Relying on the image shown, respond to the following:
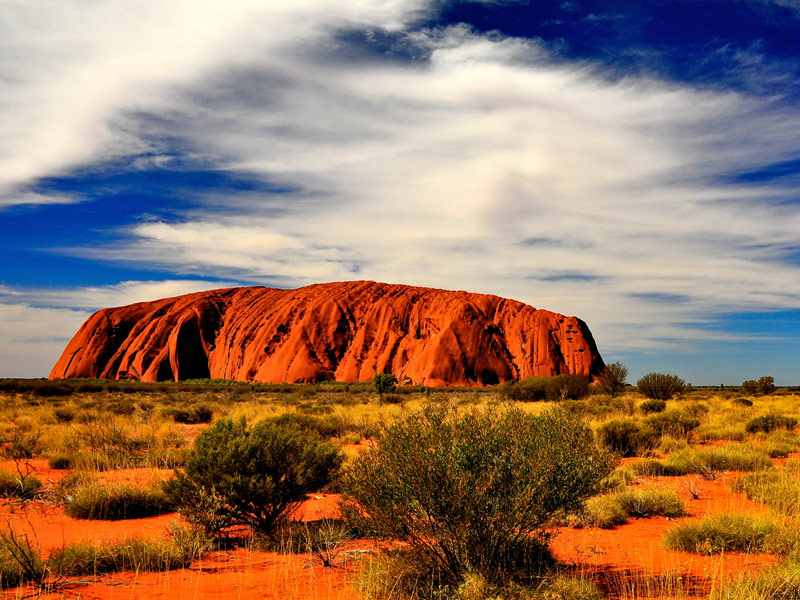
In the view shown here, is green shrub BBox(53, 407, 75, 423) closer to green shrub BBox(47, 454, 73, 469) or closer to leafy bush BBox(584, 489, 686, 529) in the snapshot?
green shrub BBox(47, 454, 73, 469)

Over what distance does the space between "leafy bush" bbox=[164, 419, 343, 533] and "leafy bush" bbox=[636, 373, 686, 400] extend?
27957 millimetres

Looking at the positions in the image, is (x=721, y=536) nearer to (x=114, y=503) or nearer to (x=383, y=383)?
(x=114, y=503)

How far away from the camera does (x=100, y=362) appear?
A: 72438 mm

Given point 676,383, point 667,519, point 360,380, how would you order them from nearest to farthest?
point 667,519 → point 676,383 → point 360,380

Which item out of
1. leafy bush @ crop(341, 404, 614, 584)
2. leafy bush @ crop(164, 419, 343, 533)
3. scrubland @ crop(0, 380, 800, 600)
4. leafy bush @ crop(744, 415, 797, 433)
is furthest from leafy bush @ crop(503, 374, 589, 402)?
leafy bush @ crop(341, 404, 614, 584)

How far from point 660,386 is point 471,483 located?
29.9 m

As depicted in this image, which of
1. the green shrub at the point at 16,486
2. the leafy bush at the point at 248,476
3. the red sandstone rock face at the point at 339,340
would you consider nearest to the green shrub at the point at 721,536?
the leafy bush at the point at 248,476

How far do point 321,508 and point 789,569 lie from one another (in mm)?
5973

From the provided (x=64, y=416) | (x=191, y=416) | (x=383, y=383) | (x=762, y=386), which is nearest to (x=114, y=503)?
(x=191, y=416)

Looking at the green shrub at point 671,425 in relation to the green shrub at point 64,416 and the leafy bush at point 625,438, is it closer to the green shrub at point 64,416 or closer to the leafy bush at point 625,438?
the leafy bush at point 625,438

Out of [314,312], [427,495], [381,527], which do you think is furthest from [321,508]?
[314,312]

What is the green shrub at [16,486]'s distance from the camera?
8.45m

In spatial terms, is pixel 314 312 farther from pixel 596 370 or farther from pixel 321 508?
pixel 321 508

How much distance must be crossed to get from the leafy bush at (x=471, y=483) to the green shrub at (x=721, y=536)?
200cm
